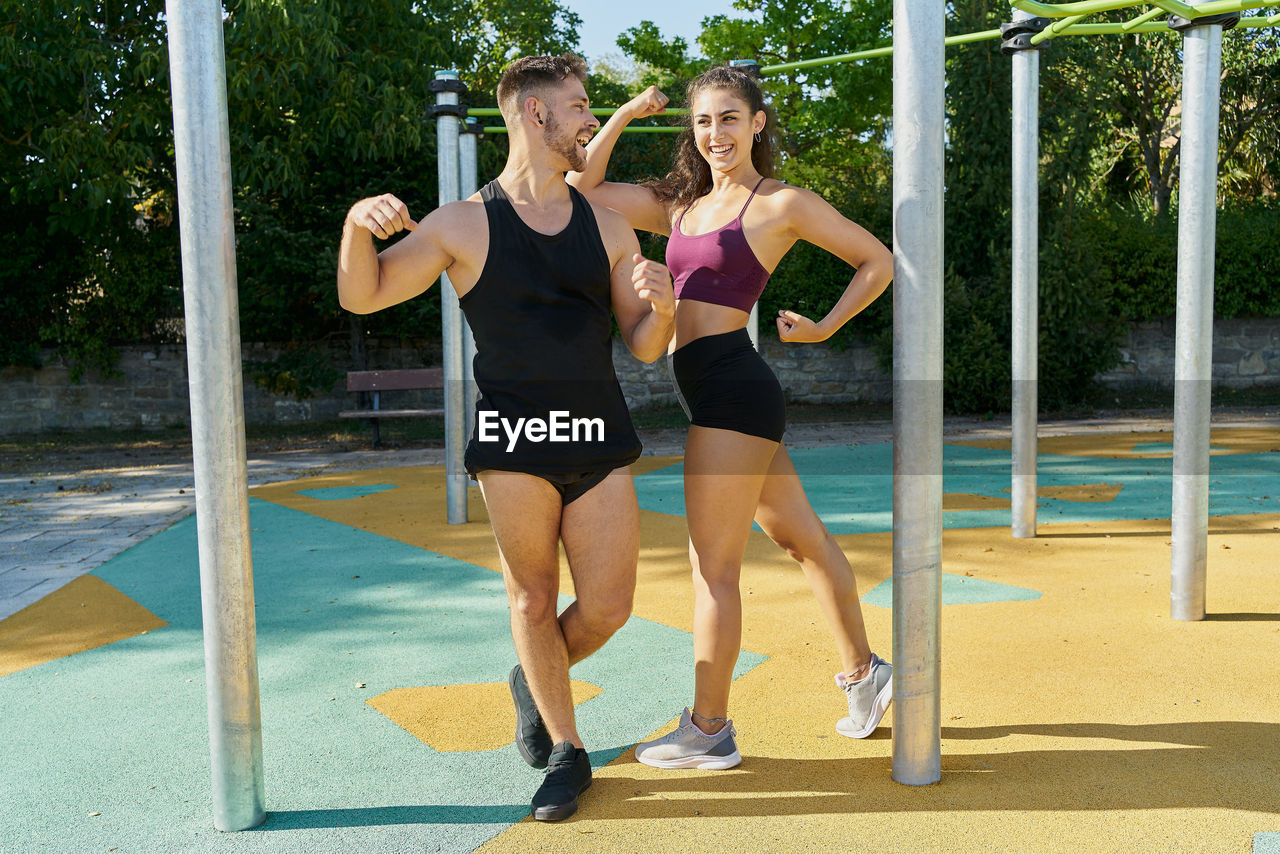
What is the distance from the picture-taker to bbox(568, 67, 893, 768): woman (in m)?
2.81

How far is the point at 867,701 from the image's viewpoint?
3.12m

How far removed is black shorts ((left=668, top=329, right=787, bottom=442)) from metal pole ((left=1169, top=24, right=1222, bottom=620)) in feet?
6.87

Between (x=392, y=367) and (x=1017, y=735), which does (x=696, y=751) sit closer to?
(x=1017, y=735)

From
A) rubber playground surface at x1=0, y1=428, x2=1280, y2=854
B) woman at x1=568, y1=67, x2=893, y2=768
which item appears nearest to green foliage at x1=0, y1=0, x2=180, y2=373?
rubber playground surface at x1=0, y1=428, x2=1280, y2=854

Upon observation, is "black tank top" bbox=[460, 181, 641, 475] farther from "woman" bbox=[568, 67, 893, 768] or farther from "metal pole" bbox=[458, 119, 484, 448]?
"metal pole" bbox=[458, 119, 484, 448]

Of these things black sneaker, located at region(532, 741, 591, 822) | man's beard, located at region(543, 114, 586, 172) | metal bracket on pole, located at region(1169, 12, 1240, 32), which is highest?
metal bracket on pole, located at region(1169, 12, 1240, 32)

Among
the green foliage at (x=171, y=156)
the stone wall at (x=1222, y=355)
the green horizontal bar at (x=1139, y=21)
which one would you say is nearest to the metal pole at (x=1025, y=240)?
the green horizontal bar at (x=1139, y=21)

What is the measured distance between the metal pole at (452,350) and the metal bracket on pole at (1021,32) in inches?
127

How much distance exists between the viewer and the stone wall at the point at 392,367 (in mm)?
14062

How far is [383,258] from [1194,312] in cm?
328

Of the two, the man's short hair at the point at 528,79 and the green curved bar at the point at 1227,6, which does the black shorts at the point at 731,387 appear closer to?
the man's short hair at the point at 528,79

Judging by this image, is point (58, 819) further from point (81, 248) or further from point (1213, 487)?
point (81, 248)

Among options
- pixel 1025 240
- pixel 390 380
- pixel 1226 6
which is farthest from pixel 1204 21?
pixel 390 380

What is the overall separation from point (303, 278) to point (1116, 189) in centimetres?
1919
